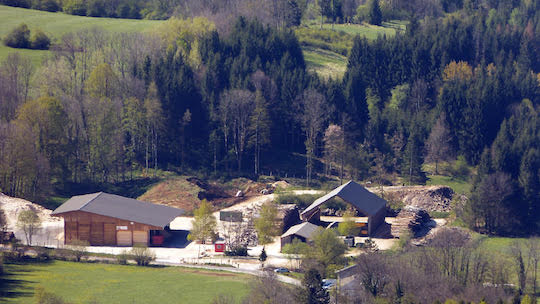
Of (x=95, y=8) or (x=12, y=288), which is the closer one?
(x=12, y=288)

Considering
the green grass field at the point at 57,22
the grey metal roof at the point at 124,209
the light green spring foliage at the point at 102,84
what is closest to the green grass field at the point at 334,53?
the green grass field at the point at 57,22

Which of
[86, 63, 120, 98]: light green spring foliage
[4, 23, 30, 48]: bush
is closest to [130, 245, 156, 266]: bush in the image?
[86, 63, 120, 98]: light green spring foliage

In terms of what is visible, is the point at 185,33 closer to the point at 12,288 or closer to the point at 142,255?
the point at 142,255

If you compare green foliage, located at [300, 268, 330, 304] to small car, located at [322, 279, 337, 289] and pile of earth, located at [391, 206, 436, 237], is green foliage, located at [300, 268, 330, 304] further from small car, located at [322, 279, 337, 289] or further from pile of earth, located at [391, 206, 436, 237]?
pile of earth, located at [391, 206, 436, 237]

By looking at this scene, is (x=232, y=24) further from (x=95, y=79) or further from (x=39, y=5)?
(x=39, y=5)

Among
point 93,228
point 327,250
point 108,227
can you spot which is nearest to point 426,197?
point 327,250

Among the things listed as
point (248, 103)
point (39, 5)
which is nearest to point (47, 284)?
point (248, 103)
